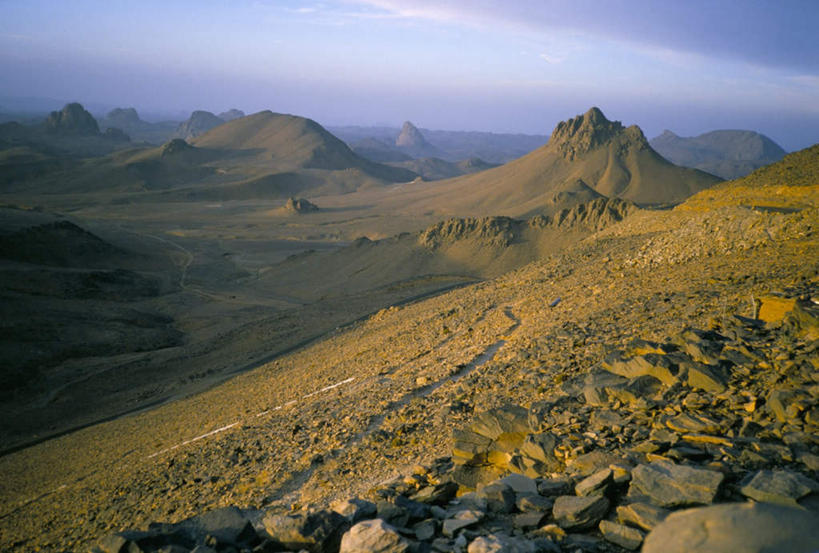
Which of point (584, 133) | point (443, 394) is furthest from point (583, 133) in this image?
point (443, 394)

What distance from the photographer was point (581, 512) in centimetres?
330

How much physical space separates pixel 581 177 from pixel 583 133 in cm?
805

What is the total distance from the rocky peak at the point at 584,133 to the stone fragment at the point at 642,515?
56581 millimetres

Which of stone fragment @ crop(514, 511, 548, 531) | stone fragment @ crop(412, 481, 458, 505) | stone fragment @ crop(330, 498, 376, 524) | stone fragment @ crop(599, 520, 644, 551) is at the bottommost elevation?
stone fragment @ crop(412, 481, 458, 505)

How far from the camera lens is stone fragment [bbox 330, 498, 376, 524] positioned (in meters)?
3.62

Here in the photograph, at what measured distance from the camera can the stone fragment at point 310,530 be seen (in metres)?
3.41

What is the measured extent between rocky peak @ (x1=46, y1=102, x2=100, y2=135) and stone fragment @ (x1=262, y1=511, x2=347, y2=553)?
14750cm

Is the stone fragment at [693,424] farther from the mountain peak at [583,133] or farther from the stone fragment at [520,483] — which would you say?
the mountain peak at [583,133]

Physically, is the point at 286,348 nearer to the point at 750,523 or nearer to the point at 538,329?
the point at 538,329

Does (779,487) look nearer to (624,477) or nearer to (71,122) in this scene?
(624,477)

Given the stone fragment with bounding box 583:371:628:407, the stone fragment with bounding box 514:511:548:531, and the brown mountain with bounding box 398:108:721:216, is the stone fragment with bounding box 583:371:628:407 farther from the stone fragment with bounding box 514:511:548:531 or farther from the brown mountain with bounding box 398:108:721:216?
the brown mountain with bounding box 398:108:721:216

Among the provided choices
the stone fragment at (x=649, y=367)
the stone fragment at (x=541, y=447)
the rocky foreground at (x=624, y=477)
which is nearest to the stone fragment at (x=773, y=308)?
the rocky foreground at (x=624, y=477)

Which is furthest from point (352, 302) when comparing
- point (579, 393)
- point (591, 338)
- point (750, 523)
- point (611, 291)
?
point (750, 523)

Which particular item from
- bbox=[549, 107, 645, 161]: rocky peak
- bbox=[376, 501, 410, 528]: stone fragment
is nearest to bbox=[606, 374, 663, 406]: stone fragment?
bbox=[376, 501, 410, 528]: stone fragment
